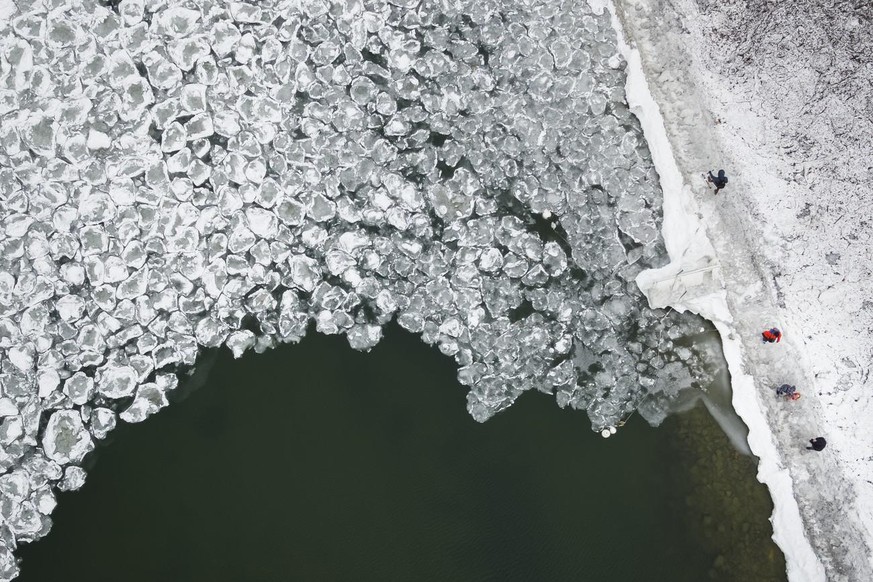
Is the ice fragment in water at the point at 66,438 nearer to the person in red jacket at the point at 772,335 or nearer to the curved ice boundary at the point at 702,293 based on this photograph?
the curved ice boundary at the point at 702,293

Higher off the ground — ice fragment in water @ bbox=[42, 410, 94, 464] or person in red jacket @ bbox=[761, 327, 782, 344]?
person in red jacket @ bbox=[761, 327, 782, 344]

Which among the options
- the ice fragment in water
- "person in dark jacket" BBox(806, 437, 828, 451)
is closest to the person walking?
"person in dark jacket" BBox(806, 437, 828, 451)

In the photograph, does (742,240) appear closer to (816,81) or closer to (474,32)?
(816,81)

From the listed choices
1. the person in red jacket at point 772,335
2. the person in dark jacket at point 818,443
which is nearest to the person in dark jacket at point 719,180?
the person in red jacket at point 772,335

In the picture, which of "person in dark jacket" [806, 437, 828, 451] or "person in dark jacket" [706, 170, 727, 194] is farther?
"person in dark jacket" [706, 170, 727, 194]

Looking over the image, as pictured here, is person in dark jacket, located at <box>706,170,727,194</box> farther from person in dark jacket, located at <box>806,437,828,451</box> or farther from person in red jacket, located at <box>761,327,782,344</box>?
person in dark jacket, located at <box>806,437,828,451</box>

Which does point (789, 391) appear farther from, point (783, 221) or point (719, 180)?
point (719, 180)
